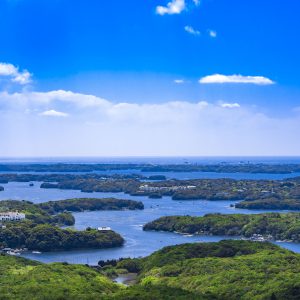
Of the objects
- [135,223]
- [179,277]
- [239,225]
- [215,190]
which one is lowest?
[135,223]

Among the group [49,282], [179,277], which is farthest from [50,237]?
[49,282]

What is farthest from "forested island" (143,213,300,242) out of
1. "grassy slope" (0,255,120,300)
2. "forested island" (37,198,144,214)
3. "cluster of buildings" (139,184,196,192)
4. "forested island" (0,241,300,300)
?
"cluster of buildings" (139,184,196,192)

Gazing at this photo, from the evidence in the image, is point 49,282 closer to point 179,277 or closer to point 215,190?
point 179,277

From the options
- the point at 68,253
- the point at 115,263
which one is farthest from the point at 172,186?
the point at 115,263

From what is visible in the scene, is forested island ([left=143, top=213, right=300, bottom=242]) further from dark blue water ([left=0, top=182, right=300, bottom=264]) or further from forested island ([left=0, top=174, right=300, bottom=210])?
forested island ([left=0, top=174, right=300, bottom=210])

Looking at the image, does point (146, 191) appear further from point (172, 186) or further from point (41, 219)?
point (41, 219)

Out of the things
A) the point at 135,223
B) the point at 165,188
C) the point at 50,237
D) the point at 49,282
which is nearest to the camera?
the point at 49,282
